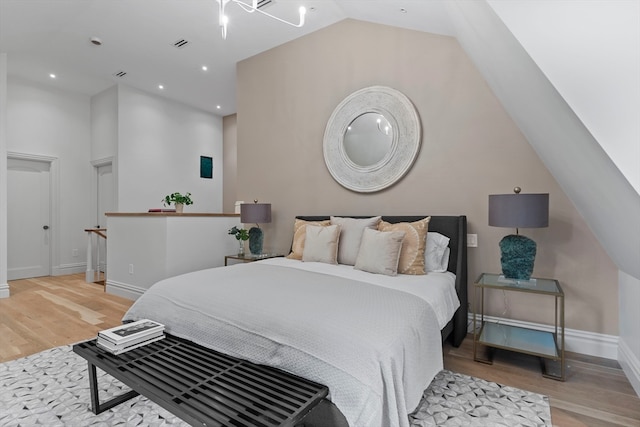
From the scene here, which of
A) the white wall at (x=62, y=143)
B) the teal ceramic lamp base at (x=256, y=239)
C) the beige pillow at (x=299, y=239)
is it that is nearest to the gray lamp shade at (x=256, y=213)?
the teal ceramic lamp base at (x=256, y=239)

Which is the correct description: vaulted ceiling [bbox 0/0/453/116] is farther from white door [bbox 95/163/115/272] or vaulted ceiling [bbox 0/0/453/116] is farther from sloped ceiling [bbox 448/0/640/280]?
white door [bbox 95/163/115/272]

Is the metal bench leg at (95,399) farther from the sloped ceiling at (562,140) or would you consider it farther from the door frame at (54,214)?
the door frame at (54,214)

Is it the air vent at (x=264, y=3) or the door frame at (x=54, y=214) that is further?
the door frame at (x=54, y=214)

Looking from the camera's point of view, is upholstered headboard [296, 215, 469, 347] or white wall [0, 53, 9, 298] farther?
white wall [0, 53, 9, 298]

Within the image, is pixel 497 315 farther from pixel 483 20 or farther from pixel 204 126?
pixel 204 126

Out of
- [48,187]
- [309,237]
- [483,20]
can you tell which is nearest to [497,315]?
[309,237]

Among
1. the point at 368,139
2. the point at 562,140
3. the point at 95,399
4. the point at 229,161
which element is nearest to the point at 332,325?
the point at 95,399

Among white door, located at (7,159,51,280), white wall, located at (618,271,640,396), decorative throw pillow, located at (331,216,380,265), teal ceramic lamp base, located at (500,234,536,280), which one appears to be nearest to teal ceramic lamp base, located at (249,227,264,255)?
decorative throw pillow, located at (331,216,380,265)

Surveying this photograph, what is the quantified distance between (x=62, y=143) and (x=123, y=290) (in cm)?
348

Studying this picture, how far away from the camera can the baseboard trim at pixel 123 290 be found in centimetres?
422

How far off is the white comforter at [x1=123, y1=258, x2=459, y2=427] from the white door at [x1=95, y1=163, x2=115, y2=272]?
4.65 metres

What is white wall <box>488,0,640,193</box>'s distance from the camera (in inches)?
43.6

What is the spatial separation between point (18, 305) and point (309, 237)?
377 cm

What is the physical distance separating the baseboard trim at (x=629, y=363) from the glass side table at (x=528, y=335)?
1.20 feet
